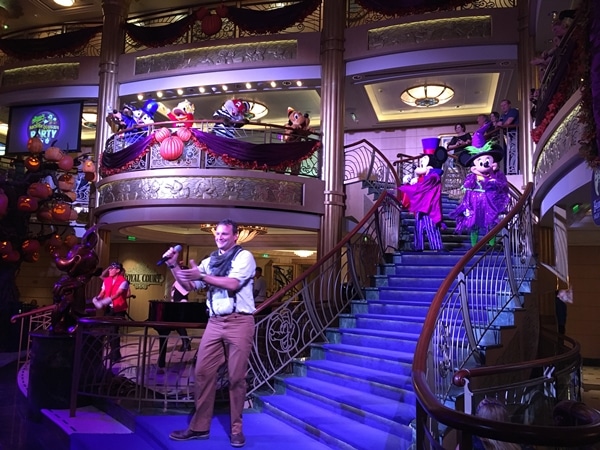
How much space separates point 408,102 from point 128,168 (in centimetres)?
710

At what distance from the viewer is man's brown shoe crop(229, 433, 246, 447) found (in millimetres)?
4089

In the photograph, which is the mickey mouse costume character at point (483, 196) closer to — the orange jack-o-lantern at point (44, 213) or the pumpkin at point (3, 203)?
the orange jack-o-lantern at point (44, 213)

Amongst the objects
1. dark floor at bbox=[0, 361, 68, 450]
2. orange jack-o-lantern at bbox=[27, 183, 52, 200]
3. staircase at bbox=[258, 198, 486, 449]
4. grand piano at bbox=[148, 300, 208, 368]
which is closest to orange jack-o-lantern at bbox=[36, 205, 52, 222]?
orange jack-o-lantern at bbox=[27, 183, 52, 200]

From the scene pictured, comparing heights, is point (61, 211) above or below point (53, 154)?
below

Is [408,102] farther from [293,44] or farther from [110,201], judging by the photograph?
[110,201]

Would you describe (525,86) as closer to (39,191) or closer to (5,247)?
(39,191)

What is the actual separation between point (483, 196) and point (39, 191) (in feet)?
30.7

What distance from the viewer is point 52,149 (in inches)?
464

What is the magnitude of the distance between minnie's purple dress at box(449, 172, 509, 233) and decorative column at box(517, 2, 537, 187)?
2083mm

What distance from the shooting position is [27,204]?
11391mm

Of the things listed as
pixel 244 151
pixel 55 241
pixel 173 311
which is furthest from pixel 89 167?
pixel 173 311

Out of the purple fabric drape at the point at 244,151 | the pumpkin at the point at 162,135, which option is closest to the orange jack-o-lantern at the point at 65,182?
the purple fabric drape at the point at 244,151

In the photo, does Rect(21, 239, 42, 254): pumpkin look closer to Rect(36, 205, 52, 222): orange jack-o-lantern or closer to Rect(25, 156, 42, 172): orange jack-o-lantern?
Rect(36, 205, 52, 222): orange jack-o-lantern

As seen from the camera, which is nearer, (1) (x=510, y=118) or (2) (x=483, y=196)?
(2) (x=483, y=196)
